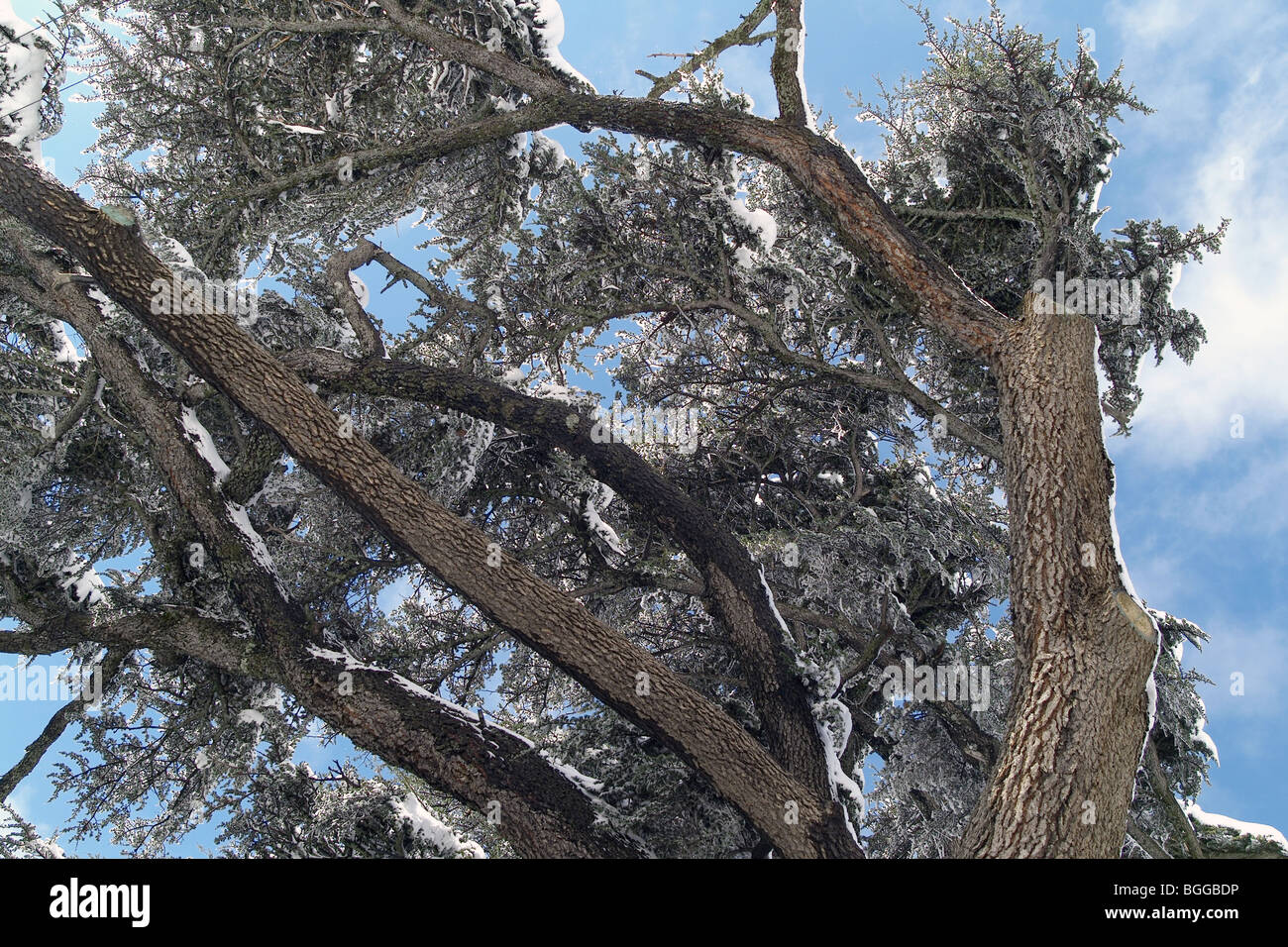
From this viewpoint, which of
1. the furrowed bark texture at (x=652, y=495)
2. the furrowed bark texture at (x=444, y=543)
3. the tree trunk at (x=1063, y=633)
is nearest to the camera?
the tree trunk at (x=1063, y=633)

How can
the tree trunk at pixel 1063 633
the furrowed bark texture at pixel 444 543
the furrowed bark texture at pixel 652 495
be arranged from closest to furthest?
the tree trunk at pixel 1063 633, the furrowed bark texture at pixel 444 543, the furrowed bark texture at pixel 652 495

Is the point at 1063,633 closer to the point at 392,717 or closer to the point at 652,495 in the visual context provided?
the point at 652,495

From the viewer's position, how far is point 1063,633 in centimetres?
490

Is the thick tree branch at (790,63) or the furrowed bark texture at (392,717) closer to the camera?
the furrowed bark texture at (392,717)

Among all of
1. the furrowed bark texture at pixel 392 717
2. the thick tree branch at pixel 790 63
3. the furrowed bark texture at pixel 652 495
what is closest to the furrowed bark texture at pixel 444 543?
the furrowed bark texture at pixel 392 717

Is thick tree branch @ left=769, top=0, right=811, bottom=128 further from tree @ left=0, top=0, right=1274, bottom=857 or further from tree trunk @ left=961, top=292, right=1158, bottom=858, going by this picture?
tree trunk @ left=961, top=292, right=1158, bottom=858

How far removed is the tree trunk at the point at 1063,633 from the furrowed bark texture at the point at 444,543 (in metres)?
1.68

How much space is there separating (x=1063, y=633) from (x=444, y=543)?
4253 millimetres

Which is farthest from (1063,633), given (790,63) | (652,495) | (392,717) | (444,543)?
→ (790,63)

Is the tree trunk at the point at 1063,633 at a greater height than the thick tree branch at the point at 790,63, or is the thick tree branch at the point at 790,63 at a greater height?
the thick tree branch at the point at 790,63

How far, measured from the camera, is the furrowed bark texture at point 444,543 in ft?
A: 19.4

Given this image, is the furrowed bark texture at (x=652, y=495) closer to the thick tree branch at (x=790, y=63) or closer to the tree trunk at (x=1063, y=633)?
the tree trunk at (x=1063, y=633)
